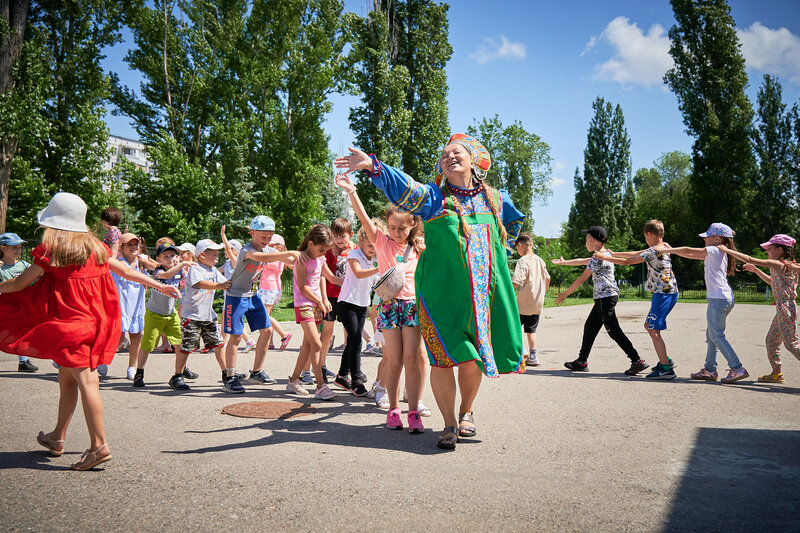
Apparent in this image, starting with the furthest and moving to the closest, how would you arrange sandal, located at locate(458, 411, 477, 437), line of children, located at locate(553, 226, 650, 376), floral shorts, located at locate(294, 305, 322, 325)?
line of children, located at locate(553, 226, 650, 376) < floral shorts, located at locate(294, 305, 322, 325) < sandal, located at locate(458, 411, 477, 437)

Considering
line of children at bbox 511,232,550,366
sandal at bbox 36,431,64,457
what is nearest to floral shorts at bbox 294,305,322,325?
sandal at bbox 36,431,64,457

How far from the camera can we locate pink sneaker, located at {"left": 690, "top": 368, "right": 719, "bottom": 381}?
7.42 m

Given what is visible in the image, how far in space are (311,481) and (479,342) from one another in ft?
5.08

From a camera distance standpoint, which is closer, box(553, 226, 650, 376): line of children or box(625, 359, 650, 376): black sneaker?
box(625, 359, 650, 376): black sneaker

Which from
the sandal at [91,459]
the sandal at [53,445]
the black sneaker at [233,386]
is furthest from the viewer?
the black sneaker at [233,386]

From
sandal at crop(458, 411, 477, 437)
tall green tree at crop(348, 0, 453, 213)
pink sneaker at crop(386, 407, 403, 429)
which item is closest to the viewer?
sandal at crop(458, 411, 477, 437)

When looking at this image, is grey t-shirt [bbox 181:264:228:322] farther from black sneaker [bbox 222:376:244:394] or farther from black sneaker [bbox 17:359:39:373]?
black sneaker [bbox 17:359:39:373]

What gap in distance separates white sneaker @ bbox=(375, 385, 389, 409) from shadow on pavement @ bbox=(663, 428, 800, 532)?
9.60ft

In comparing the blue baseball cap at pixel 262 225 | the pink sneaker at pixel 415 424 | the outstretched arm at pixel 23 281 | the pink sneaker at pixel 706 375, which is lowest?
the pink sneaker at pixel 415 424

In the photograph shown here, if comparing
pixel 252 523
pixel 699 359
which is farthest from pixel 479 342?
pixel 699 359

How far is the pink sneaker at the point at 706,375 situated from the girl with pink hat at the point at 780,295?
511 mm

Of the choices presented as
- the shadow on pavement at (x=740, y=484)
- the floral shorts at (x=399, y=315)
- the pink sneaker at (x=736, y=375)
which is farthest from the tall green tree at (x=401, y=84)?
the shadow on pavement at (x=740, y=484)

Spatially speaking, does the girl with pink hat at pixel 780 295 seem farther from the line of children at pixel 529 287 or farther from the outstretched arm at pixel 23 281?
the outstretched arm at pixel 23 281

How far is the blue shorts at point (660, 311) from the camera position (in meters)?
7.54
